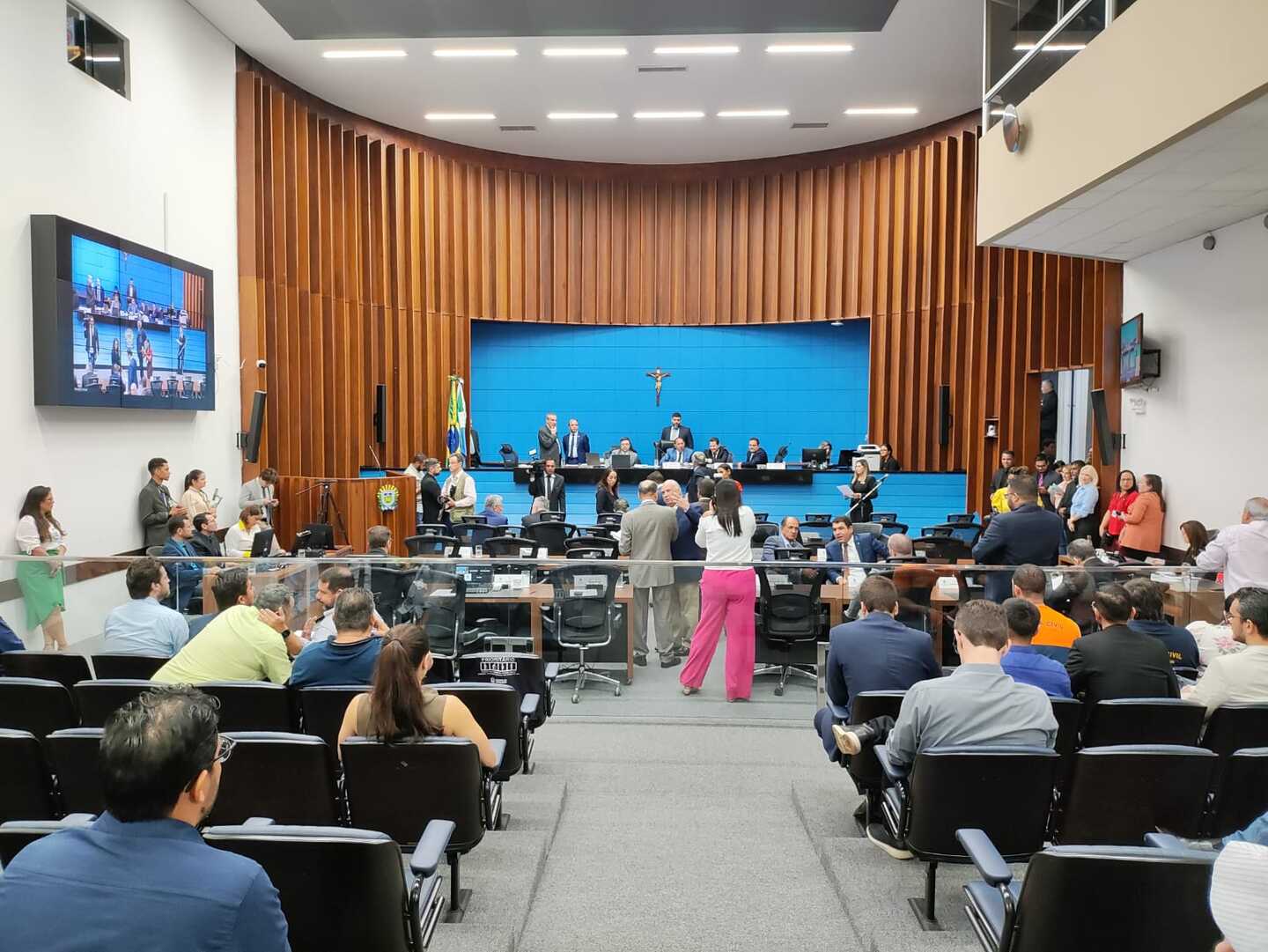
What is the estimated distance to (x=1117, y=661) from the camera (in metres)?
3.84

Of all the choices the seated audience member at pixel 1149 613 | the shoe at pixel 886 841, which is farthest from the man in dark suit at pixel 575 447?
the shoe at pixel 886 841

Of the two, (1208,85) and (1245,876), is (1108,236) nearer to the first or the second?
(1208,85)

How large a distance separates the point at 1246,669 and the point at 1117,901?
1907 millimetres

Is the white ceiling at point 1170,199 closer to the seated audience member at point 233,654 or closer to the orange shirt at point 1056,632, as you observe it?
the orange shirt at point 1056,632

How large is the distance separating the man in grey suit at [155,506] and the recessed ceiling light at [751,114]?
939 centimetres

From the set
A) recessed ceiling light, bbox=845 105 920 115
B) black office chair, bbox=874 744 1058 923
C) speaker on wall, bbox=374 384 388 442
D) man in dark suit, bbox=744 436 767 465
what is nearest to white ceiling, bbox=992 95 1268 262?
recessed ceiling light, bbox=845 105 920 115

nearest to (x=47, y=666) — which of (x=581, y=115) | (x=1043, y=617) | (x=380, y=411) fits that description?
(x=1043, y=617)

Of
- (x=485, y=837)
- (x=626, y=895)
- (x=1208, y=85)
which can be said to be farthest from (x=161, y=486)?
(x=1208, y=85)

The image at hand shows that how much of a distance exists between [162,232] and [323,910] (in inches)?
370

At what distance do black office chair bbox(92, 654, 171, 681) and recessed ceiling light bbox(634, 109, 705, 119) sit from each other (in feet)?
39.2

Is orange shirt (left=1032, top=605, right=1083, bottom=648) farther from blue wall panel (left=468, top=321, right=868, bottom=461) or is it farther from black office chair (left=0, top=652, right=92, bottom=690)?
blue wall panel (left=468, top=321, right=868, bottom=461)

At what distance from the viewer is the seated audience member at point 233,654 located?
3.90 m

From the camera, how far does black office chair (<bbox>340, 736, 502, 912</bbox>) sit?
9.60 feet

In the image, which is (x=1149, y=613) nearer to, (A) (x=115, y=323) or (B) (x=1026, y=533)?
(B) (x=1026, y=533)
